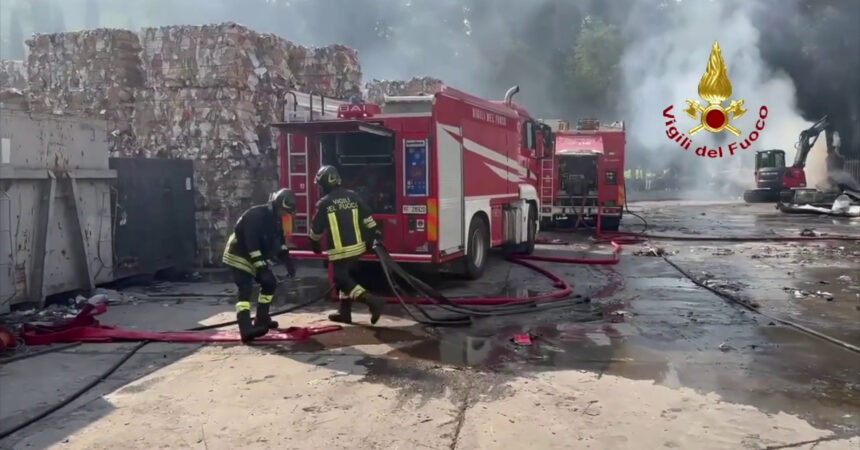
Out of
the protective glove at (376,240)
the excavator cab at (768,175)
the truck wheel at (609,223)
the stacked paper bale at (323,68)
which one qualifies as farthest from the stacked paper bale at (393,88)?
the excavator cab at (768,175)

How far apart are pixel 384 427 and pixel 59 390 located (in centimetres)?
257

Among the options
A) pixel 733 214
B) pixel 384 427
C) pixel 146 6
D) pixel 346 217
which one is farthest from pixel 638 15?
pixel 384 427

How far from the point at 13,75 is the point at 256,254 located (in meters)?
9.61

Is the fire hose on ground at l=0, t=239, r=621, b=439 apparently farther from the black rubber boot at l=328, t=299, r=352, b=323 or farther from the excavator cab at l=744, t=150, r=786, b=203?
the excavator cab at l=744, t=150, r=786, b=203

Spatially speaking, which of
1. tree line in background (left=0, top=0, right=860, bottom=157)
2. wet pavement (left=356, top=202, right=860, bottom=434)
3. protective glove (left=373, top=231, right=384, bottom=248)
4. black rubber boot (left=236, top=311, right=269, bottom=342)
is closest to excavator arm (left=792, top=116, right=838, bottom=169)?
tree line in background (left=0, top=0, right=860, bottom=157)

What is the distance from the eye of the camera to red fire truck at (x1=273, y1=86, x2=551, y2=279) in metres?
8.31

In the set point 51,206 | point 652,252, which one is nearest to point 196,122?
point 51,206

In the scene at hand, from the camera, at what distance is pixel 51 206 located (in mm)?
7828

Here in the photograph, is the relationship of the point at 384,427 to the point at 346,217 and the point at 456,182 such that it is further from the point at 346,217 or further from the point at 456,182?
the point at 456,182

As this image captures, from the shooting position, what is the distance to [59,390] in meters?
5.00

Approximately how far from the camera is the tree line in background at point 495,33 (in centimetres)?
3350

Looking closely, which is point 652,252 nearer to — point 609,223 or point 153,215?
point 609,223

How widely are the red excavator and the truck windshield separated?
21808 mm

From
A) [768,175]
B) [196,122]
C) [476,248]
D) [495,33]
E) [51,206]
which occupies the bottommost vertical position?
[476,248]
